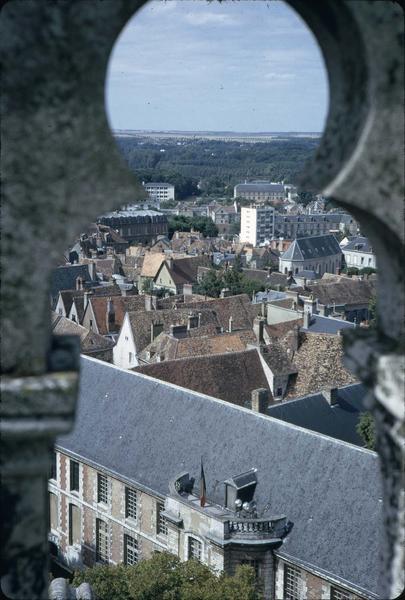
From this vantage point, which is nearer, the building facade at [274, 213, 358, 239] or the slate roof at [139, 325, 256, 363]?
the slate roof at [139, 325, 256, 363]

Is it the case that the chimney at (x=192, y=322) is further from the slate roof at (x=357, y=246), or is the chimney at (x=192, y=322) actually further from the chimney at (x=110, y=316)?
the slate roof at (x=357, y=246)

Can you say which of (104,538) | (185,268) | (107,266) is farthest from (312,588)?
(107,266)

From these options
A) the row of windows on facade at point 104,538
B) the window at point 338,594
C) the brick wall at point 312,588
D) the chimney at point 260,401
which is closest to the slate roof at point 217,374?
the chimney at point 260,401

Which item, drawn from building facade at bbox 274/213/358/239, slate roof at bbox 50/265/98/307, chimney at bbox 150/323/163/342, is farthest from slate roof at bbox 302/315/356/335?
building facade at bbox 274/213/358/239

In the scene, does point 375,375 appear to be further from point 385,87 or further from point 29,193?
point 29,193

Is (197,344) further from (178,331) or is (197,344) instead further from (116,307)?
(116,307)

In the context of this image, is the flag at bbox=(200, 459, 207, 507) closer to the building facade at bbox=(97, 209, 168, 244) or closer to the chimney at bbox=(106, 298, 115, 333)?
the chimney at bbox=(106, 298, 115, 333)
